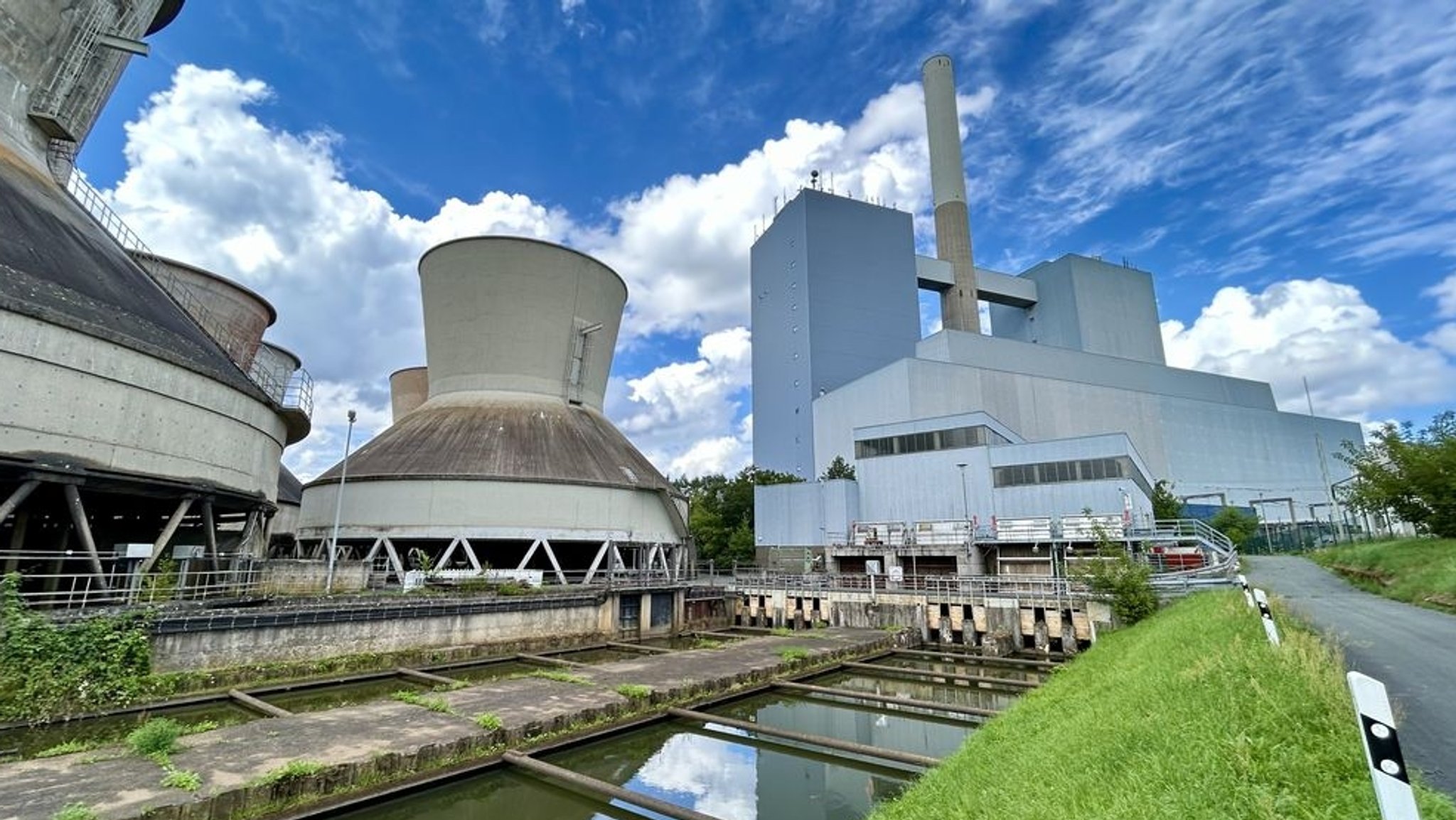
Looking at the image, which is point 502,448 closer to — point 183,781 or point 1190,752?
point 183,781

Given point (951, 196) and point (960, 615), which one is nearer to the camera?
point (960, 615)

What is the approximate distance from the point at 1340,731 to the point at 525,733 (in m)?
10.1

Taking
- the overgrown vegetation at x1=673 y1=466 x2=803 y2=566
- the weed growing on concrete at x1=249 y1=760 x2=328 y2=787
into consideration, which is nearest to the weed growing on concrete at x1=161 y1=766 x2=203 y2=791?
the weed growing on concrete at x1=249 y1=760 x2=328 y2=787

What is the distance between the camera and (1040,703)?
10.1 metres

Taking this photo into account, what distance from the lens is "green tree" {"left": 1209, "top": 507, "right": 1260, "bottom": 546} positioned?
42.9 metres

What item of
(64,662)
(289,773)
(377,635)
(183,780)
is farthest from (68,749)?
(377,635)

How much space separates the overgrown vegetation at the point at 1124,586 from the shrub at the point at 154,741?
21277 millimetres

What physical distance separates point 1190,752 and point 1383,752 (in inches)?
114

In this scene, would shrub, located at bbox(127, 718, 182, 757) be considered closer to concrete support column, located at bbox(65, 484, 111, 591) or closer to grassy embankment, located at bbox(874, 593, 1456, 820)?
concrete support column, located at bbox(65, 484, 111, 591)

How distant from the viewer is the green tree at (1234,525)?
42.9m

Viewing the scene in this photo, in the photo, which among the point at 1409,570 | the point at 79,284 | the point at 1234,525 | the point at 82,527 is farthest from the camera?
the point at 1234,525

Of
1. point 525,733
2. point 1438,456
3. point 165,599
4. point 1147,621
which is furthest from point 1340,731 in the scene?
point 1438,456

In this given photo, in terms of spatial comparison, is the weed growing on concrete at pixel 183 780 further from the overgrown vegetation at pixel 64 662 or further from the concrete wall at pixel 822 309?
the concrete wall at pixel 822 309

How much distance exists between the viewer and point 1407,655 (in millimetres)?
8812
